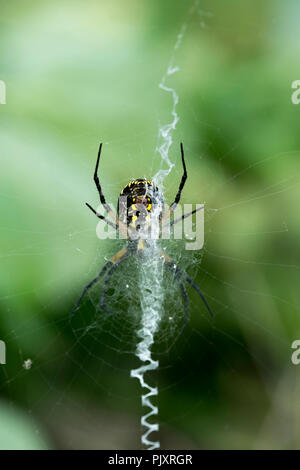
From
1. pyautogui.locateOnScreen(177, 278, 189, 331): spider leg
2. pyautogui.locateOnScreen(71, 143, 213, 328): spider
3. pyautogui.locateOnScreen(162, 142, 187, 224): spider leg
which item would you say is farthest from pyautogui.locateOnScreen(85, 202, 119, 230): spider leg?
pyautogui.locateOnScreen(177, 278, 189, 331): spider leg

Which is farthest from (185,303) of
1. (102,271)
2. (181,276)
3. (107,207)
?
(107,207)

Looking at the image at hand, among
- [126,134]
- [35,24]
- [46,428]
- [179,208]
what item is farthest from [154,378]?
[35,24]

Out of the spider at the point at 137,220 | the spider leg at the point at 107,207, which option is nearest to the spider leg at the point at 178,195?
the spider at the point at 137,220

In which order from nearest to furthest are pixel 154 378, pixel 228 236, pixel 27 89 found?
pixel 27 89 < pixel 228 236 < pixel 154 378

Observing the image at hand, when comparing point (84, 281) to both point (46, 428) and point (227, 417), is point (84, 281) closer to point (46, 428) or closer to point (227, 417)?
point (46, 428)

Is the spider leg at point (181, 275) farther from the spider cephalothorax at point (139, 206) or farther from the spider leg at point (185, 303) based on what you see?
the spider cephalothorax at point (139, 206)

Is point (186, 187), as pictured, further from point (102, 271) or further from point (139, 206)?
point (102, 271)

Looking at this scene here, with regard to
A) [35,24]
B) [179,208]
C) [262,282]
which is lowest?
[262,282]
